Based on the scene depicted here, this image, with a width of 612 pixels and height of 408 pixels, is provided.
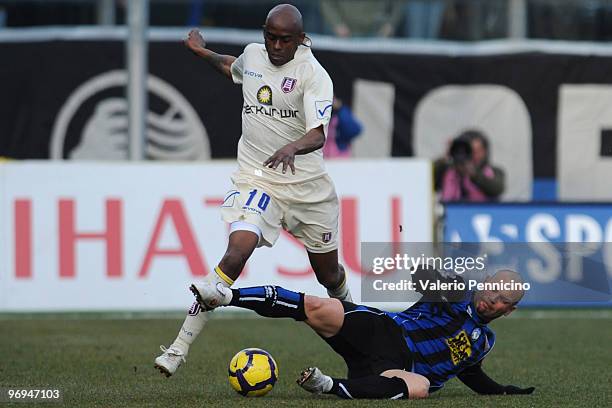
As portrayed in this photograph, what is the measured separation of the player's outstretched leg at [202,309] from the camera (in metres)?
7.53

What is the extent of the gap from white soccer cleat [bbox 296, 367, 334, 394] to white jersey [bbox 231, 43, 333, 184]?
171 cm

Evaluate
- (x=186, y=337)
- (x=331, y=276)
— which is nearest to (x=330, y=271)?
(x=331, y=276)

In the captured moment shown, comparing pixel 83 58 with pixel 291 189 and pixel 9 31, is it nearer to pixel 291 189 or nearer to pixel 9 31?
pixel 9 31

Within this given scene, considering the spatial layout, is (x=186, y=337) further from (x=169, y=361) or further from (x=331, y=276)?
(x=331, y=276)

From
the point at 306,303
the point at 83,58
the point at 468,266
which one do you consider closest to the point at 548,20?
the point at 83,58

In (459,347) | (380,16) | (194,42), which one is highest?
(380,16)

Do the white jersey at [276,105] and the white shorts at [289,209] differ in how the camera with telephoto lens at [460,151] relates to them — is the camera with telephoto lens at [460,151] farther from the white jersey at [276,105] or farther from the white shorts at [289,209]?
the white jersey at [276,105]

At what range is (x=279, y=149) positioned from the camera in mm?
7949

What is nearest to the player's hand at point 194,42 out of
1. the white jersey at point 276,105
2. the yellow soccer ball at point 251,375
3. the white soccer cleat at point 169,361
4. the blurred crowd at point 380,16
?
the white jersey at point 276,105

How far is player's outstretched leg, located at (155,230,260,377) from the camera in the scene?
297 inches

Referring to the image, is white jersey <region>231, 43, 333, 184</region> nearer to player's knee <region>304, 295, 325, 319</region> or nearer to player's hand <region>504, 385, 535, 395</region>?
player's knee <region>304, 295, 325, 319</region>

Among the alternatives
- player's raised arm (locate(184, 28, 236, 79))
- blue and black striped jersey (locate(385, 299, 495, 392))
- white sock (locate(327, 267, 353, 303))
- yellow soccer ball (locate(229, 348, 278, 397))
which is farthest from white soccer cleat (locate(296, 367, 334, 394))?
player's raised arm (locate(184, 28, 236, 79))

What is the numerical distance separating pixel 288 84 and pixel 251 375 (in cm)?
199

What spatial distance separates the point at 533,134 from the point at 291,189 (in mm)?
9136
